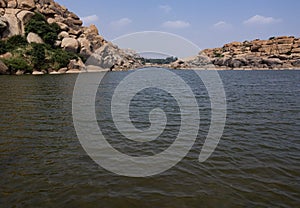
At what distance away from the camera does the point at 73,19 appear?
103m

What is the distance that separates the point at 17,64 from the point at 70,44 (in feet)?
86.7

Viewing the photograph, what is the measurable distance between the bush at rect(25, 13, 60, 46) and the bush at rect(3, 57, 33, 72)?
19184 mm

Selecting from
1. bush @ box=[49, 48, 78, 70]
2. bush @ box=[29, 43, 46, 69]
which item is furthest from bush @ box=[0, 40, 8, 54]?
bush @ box=[49, 48, 78, 70]

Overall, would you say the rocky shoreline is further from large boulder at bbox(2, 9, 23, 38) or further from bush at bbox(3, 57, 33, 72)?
bush at bbox(3, 57, 33, 72)

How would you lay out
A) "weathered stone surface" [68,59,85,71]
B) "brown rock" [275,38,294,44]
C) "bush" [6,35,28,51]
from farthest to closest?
"brown rock" [275,38,294,44] → "weathered stone surface" [68,59,85,71] → "bush" [6,35,28,51]

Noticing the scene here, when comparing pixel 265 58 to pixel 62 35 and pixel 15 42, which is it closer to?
pixel 62 35

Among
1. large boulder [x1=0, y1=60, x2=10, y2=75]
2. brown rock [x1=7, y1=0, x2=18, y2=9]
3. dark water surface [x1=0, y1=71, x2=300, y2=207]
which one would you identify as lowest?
dark water surface [x1=0, y1=71, x2=300, y2=207]

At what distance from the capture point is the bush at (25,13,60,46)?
209ft

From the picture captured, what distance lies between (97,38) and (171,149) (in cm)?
9888

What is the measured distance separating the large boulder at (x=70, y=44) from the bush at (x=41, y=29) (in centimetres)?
322

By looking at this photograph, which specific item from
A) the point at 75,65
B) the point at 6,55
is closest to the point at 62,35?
the point at 75,65

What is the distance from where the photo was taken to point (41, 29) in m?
64.7

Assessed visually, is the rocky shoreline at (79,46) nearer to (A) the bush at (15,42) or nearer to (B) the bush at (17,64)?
(B) the bush at (17,64)

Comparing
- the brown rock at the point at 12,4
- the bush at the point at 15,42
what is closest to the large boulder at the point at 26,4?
the brown rock at the point at 12,4
